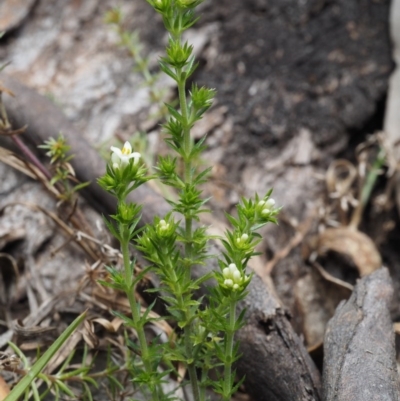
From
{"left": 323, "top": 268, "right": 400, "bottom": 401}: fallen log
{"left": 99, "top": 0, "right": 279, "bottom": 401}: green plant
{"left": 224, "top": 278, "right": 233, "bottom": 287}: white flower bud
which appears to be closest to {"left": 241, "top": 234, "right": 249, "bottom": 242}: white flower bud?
{"left": 99, "top": 0, "right": 279, "bottom": 401}: green plant

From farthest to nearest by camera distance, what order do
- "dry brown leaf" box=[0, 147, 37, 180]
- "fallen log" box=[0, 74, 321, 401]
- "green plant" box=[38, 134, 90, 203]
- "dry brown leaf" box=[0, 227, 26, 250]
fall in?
"dry brown leaf" box=[0, 227, 26, 250], "dry brown leaf" box=[0, 147, 37, 180], "green plant" box=[38, 134, 90, 203], "fallen log" box=[0, 74, 321, 401]

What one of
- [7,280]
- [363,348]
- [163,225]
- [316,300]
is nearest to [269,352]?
[363,348]

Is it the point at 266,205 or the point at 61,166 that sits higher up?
the point at 61,166

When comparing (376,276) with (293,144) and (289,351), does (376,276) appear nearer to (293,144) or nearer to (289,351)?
(289,351)

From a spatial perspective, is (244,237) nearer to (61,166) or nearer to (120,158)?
(120,158)

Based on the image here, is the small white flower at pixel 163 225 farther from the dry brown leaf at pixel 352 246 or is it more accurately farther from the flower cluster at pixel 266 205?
the dry brown leaf at pixel 352 246

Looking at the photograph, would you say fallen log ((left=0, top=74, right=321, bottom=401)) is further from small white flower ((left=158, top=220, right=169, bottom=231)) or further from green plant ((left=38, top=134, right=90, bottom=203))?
small white flower ((left=158, top=220, right=169, bottom=231))

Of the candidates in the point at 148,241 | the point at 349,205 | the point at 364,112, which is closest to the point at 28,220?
the point at 148,241
